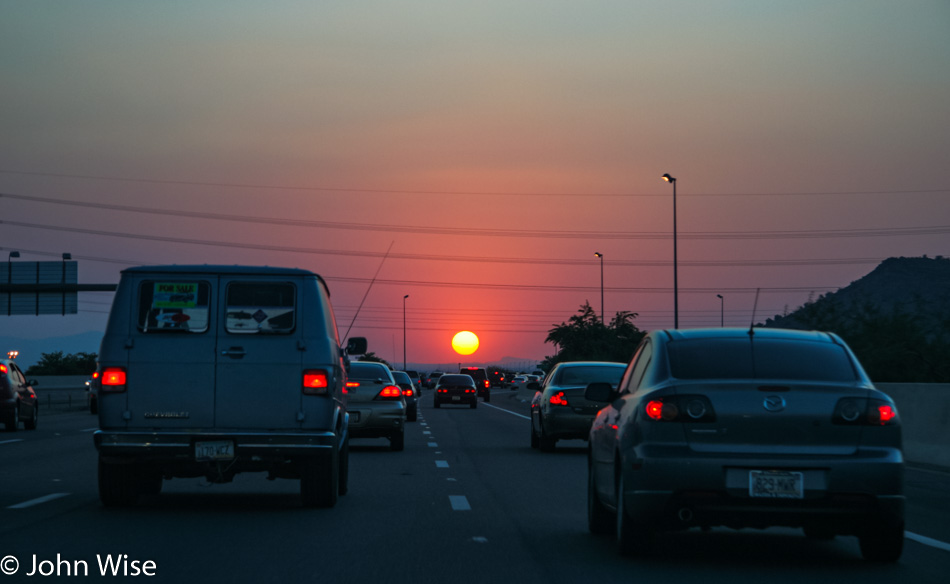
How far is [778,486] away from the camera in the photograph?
8.52 metres

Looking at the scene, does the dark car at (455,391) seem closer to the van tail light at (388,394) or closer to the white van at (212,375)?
the van tail light at (388,394)

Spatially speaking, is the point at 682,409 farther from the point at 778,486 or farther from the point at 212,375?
the point at 212,375

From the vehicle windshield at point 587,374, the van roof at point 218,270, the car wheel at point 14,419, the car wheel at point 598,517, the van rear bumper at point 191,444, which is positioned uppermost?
the van roof at point 218,270

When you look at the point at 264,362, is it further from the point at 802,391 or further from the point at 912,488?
the point at 912,488

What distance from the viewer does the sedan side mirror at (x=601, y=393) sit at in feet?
34.7

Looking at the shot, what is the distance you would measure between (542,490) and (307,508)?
3.47m

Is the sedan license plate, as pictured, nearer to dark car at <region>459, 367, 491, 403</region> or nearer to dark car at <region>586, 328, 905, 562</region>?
dark car at <region>586, 328, 905, 562</region>

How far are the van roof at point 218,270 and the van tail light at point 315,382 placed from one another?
1.02m

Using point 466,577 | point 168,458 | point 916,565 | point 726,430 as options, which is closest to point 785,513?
point 726,430

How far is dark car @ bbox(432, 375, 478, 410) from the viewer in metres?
56.4

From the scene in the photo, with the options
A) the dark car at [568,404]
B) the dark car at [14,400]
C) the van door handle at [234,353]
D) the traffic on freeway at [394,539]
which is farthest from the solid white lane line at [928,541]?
the dark car at [14,400]

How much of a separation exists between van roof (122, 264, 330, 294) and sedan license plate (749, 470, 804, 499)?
18.1 ft

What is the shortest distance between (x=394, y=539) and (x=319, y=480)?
2.38 meters

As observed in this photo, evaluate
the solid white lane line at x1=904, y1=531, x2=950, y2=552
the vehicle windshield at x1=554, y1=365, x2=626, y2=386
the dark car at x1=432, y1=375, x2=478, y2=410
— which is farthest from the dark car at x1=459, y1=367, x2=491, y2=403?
the solid white lane line at x1=904, y1=531, x2=950, y2=552
